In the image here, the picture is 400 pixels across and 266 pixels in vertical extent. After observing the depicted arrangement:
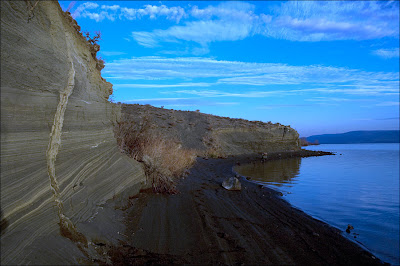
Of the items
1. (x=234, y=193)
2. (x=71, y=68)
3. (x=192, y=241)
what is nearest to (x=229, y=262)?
(x=192, y=241)

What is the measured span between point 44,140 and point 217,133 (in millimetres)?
27917

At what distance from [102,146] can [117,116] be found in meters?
1.44

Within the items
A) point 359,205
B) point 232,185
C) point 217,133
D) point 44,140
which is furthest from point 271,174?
point 217,133

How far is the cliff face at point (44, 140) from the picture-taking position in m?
3.24

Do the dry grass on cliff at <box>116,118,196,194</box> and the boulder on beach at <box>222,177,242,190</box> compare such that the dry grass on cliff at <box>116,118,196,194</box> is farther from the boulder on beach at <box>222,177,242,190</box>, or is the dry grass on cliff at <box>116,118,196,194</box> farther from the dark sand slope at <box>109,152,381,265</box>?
the boulder on beach at <box>222,177,242,190</box>

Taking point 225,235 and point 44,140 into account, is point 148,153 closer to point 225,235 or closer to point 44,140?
point 225,235

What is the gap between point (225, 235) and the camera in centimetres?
511

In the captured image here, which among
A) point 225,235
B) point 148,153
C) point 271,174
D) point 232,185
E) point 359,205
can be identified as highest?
point 148,153

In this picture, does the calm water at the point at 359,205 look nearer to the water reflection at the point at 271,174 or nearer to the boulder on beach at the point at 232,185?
the water reflection at the point at 271,174

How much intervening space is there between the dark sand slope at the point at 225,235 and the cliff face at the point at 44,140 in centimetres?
94

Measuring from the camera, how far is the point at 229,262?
411 cm

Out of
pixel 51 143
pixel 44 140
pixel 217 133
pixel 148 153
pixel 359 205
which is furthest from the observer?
pixel 217 133

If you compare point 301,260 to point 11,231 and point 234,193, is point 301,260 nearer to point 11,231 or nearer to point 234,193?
point 11,231

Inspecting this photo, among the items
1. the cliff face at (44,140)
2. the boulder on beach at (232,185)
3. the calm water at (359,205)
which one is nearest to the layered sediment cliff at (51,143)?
the cliff face at (44,140)
